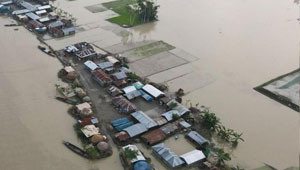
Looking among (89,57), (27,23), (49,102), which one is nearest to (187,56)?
(89,57)

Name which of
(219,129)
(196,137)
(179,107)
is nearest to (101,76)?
(179,107)

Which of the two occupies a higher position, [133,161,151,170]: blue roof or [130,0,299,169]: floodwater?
[130,0,299,169]: floodwater

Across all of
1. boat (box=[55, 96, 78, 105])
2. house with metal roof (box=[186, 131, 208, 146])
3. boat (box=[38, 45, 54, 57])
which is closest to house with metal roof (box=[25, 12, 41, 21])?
boat (box=[38, 45, 54, 57])

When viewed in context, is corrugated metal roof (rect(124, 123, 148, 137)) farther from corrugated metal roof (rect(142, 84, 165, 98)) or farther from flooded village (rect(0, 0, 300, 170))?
corrugated metal roof (rect(142, 84, 165, 98))

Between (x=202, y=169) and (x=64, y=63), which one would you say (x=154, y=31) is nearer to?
(x=64, y=63)

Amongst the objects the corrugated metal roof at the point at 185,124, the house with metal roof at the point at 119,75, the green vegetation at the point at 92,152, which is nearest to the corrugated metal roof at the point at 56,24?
the house with metal roof at the point at 119,75

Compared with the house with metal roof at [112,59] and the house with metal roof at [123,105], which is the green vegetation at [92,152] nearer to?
the house with metal roof at [123,105]
